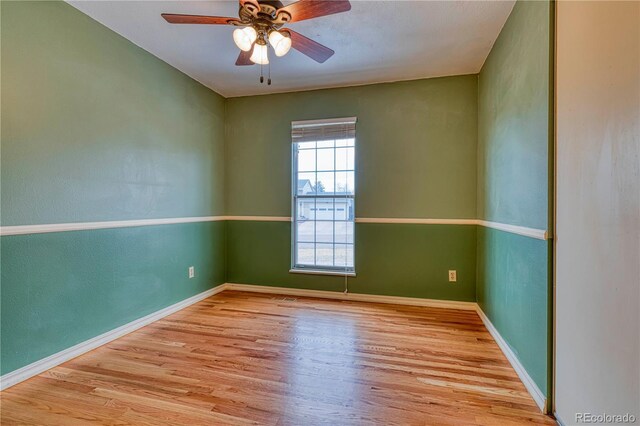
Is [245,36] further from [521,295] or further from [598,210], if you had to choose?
[521,295]

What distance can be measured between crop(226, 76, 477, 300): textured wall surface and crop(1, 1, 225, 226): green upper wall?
872 mm

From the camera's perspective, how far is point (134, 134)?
2594 millimetres

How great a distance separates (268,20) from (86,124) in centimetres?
157

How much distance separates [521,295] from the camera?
6.25ft

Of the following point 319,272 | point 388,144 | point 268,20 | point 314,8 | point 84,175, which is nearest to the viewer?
point 314,8

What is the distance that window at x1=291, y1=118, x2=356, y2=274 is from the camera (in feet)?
11.4

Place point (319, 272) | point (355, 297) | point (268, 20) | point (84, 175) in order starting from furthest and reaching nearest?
1. point (319, 272)
2. point (355, 297)
3. point (84, 175)
4. point (268, 20)

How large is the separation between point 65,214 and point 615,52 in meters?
3.11

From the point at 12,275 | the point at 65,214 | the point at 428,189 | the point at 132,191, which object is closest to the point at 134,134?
the point at 132,191

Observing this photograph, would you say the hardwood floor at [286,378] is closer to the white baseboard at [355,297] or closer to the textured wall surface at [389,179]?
the white baseboard at [355,297]

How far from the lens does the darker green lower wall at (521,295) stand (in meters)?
1.61

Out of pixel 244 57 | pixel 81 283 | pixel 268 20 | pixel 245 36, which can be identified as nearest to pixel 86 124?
pixel 81 283

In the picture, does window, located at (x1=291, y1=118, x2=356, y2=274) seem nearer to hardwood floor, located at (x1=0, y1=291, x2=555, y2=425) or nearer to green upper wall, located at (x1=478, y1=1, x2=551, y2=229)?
hardwood floor, located at (x1=0, y1=291, x2=555, y2=425)

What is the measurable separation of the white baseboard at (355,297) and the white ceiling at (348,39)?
2.44m
